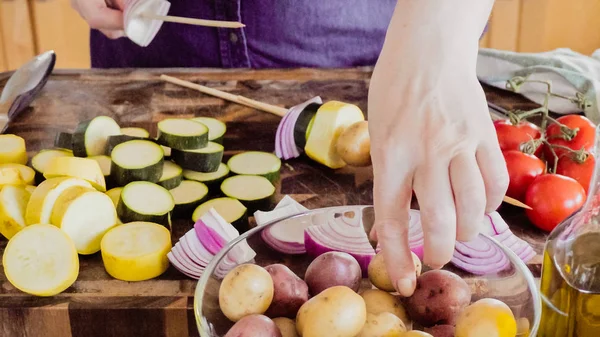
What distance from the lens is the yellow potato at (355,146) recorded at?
129cm

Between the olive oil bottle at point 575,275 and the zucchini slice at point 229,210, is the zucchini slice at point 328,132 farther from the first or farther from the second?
the olive oil bottle at point 575,275

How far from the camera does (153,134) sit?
4.91 ft

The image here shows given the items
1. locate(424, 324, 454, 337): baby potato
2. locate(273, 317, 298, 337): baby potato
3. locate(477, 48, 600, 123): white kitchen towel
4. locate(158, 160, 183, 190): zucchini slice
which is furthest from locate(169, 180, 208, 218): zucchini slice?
locate(477, 48, 600, 123): white kitchen towel

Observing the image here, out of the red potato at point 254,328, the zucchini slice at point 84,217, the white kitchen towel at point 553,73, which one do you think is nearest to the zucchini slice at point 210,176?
the zucchini slice at point 84,217

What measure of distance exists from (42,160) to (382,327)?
2.65ft

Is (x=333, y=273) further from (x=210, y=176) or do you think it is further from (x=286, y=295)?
(x=210, y=176)

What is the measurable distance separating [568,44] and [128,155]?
226 cm

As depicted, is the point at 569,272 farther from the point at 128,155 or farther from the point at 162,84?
the point at 162,84

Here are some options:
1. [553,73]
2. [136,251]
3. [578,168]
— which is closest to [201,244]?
[136,251]

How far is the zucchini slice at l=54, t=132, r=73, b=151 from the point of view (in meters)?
1.37

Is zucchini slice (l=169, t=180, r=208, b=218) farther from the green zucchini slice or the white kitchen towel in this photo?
the white kitchen towel

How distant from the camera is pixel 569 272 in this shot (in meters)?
0.83

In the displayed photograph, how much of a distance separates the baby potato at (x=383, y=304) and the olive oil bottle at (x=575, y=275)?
0.19m

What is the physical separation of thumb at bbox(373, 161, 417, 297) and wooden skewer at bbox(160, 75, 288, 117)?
0.81m
